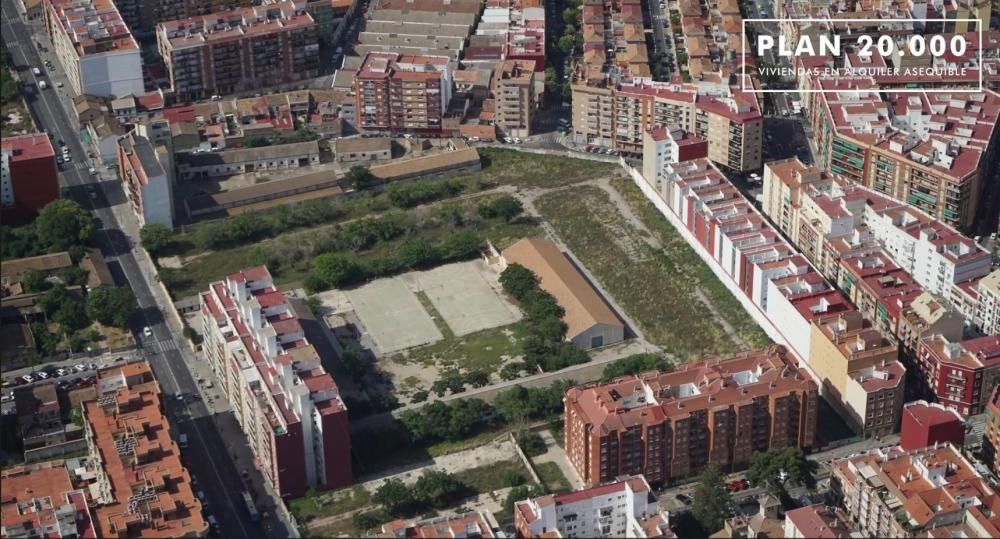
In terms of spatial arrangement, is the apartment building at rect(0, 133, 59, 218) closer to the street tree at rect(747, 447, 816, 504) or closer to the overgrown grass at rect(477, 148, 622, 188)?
the overgrown grass at rect(477, 148, 622, 188)

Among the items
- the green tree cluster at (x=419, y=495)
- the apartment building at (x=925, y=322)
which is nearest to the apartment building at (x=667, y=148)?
the apartment building at (x=925, y=322)

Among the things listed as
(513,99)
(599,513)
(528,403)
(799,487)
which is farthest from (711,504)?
(513,99)

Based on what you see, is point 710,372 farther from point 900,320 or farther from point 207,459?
point 207,459

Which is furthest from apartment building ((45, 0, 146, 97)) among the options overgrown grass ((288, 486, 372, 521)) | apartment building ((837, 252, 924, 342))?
apartment building ((837, 252, 924, 342))

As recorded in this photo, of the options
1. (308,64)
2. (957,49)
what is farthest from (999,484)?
(308,64)

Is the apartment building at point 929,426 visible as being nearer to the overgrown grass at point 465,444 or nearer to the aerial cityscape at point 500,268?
the aerial cityscape at point 500,268

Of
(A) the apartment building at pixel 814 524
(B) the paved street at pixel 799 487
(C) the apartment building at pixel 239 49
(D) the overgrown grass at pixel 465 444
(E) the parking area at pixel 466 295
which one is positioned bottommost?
(B) the paved street at pixel 799 487

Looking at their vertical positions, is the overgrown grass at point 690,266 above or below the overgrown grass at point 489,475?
above
